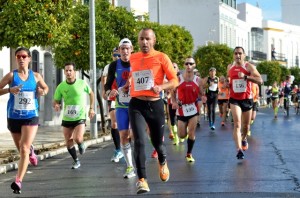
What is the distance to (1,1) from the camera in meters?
14.8

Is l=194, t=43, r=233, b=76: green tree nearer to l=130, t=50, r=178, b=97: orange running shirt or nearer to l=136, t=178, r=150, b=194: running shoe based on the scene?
l=130, t=50, r=178, b=97: orange running shirt

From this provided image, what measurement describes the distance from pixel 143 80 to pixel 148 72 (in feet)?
0.38

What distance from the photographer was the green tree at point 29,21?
14.8 meters

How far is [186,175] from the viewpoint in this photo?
1117 centimetres

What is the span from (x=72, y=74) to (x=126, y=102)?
202cm

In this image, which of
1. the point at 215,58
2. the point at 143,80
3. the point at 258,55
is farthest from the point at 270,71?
the point at 143,80

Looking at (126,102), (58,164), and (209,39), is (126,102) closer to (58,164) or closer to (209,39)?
(58,164)

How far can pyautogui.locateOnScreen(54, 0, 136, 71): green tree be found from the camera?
23109 millimetres

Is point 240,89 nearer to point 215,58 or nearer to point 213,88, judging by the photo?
point 213,88

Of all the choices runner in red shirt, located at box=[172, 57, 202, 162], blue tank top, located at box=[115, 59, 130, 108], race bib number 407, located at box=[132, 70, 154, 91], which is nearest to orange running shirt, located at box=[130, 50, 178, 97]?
race bib number 407, located at box=[132, 70, 154, 91]

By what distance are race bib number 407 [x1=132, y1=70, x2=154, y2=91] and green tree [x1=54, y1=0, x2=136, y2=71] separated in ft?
45.6

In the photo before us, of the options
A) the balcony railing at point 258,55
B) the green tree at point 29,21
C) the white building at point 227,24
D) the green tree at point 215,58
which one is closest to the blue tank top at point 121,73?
the green tree at point 29,21

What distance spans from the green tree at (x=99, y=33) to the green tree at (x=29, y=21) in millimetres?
7530

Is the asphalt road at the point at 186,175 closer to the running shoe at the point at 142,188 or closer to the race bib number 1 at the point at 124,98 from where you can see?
the running shoe at the point at 142,188
